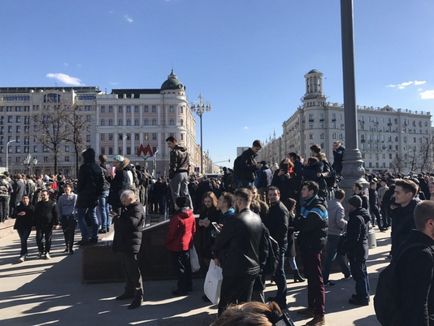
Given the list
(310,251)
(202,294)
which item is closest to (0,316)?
(202,294)

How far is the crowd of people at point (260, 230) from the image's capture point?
2.97 m

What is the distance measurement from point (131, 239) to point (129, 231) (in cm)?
14

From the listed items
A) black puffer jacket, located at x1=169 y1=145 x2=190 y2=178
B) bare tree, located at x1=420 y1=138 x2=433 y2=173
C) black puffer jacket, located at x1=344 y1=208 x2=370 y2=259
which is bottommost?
black puffer jacket, located at x1=344 y1=208 x2=370 y2=259

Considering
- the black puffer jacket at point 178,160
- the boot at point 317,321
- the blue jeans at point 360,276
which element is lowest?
the boot at point 317,321

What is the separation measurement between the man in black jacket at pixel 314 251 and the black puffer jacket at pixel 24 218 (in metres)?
7.99

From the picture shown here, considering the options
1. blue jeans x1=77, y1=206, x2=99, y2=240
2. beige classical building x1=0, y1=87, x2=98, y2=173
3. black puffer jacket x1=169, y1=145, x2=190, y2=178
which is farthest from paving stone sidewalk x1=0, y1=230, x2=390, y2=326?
beige classical building x1=0, y1=87, x2=98, y2=173

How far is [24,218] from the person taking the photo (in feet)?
35.1

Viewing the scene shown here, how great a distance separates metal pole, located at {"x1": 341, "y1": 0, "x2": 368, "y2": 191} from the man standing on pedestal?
4232 mm

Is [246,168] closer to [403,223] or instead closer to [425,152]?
[403,223]

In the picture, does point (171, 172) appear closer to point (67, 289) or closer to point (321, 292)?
point (67, 289)

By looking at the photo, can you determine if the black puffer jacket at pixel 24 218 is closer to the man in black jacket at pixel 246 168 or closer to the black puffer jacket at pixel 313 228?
the man in black jacket at pixel 246 168

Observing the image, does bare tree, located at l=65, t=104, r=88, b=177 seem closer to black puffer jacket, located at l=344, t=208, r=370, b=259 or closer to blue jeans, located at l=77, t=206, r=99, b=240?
blue jeans, located at l=77, t=206, r=99, b=240

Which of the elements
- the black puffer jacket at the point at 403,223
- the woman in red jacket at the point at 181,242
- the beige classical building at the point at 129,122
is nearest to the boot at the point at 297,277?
the woman in red jacket at the point at 181,242

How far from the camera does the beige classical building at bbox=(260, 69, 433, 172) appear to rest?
116 meters
